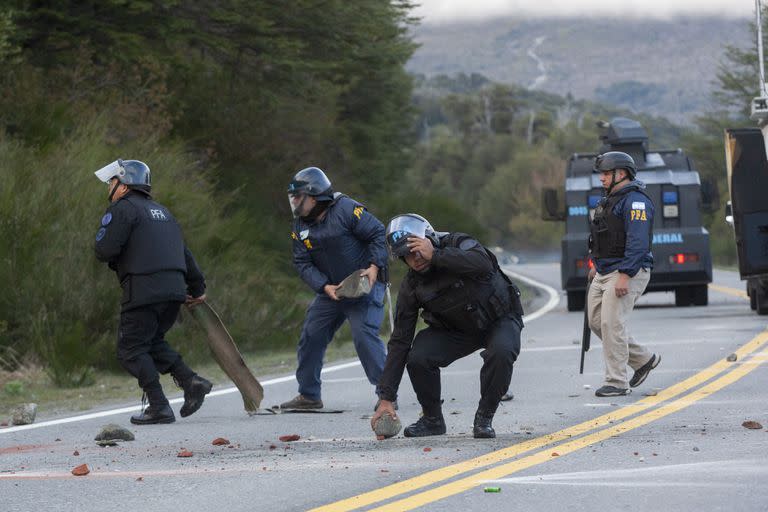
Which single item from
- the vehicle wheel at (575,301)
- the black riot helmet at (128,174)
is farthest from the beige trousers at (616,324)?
the vehicle wheel at (575,301)

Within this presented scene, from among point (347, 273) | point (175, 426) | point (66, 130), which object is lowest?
point (175, 426)

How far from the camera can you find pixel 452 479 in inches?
322

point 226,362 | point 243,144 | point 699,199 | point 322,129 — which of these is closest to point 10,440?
point 226,362

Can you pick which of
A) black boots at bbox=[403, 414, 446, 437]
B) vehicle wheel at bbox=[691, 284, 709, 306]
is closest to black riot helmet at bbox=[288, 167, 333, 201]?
black boots at bbox=[403, 414, 446, 437]

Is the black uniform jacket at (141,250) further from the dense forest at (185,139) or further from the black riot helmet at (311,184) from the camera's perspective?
the dense forest at (185,139)

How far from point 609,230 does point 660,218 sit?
44.8ft

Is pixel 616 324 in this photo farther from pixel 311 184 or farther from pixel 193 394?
pixel 193 394

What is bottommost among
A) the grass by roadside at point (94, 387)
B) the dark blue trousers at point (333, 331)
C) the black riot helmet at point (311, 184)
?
the grass by roadside at point (94, 387)

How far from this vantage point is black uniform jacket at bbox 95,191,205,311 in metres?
11.7

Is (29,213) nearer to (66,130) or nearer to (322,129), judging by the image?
(66,130)

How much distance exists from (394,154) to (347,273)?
39214 mm

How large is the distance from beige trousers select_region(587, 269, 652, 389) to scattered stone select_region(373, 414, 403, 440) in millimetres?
3372

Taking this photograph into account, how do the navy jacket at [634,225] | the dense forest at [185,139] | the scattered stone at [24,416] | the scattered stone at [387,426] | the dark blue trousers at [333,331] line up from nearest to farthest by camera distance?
the scattered stone at [387,426] → the scattered stone at [24,416] → the dark blue trousers at [333,331] → the navy jacket at [634,225] → the dense forest at [185,139]

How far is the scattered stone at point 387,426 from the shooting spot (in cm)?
979
